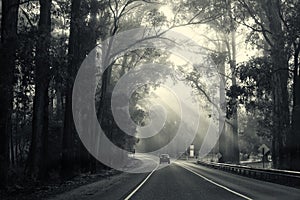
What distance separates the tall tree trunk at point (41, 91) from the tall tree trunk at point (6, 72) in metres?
0.96

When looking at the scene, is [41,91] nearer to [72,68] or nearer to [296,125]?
[72,68]

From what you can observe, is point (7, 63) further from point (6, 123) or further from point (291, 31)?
point (291, 31)

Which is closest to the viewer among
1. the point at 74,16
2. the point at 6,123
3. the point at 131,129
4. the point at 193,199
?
the point at 193,199

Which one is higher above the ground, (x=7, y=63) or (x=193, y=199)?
(x=7, y=63)

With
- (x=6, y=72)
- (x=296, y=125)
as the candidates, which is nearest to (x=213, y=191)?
(x=6, y=72)

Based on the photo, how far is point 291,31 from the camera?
2502cm

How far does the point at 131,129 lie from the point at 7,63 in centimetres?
3870

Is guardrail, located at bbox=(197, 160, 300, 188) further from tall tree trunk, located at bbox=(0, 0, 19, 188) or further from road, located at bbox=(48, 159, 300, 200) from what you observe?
tall tree trunk, located at bbox=(0, 0, 19, 188)

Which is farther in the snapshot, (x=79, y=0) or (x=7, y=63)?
(x=79, y=0)

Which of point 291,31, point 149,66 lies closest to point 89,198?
point 291,31

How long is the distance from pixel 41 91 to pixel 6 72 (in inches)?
220

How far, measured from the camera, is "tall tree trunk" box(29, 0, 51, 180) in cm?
1584

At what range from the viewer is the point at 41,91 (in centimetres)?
2123

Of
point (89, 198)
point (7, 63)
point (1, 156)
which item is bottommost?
point (89, 198)
